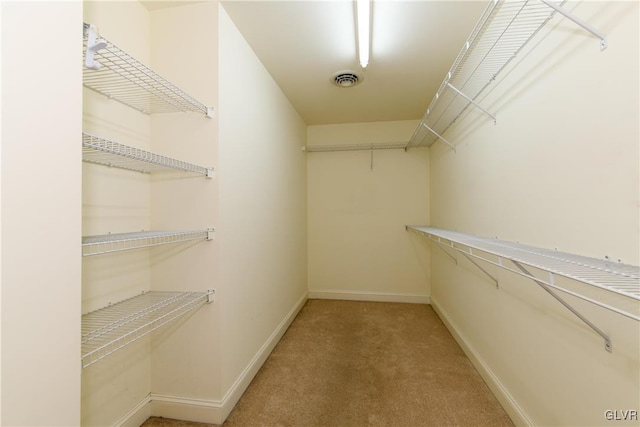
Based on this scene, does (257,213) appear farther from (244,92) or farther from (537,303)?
(537,303)

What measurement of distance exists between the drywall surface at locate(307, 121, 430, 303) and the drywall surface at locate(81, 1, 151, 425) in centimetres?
240

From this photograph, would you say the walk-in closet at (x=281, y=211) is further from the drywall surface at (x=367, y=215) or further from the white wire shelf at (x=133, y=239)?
the drywall surface at (x=367, y=215)

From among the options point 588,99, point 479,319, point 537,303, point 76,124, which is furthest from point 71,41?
point 479,319

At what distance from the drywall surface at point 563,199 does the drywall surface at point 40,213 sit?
5.99 feet

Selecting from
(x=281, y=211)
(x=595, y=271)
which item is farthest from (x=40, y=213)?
(x=281, y=211)

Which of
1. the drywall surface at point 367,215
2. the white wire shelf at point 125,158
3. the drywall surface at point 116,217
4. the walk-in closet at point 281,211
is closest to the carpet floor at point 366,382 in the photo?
the walk-in closet at point 281,211

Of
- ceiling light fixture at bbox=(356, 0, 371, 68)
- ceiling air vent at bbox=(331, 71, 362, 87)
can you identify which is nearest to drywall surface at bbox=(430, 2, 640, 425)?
ceiling light fixture at bbox=(356, 0, 371, 68)

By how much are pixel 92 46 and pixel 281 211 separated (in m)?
1.89

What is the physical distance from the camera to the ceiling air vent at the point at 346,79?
233 centimetres

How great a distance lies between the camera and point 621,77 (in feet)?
2.93

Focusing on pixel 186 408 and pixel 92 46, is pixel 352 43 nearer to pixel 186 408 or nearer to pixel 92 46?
pixel 92 46

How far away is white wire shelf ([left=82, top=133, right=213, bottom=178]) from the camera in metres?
0.97

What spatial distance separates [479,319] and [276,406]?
1575mm

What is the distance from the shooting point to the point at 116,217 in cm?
140
